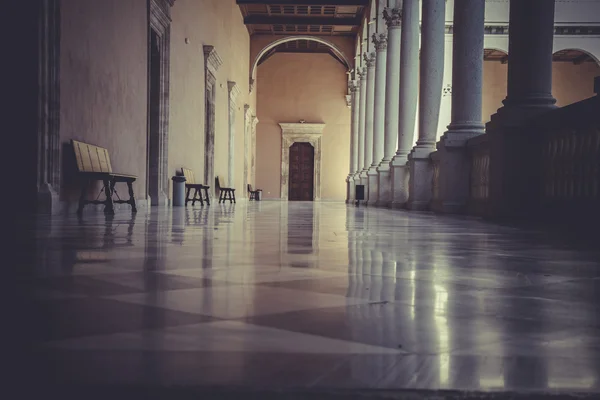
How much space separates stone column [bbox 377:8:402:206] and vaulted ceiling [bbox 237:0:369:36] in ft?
30.1

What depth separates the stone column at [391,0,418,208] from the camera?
13695 mm

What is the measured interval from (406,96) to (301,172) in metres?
20.7

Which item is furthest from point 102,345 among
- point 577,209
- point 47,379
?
point 577,209

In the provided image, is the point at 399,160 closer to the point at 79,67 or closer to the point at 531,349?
the point at 79,67

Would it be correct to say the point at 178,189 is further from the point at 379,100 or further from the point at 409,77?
the point at 379,100

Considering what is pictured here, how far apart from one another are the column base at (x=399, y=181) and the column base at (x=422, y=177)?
2.29 metres

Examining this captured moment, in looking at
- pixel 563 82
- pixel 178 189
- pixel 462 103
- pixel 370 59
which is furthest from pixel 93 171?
pixel 563 82

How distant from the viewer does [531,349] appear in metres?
1.04

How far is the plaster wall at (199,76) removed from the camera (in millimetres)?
14719

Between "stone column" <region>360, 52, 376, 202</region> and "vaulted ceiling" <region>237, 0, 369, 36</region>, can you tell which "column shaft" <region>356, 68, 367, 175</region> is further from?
"vaulted ceiling" <region>237, 0, 369, 36</region>

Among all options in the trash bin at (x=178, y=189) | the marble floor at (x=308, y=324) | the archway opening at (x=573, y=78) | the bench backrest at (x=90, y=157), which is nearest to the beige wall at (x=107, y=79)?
the bench backrest at (x=90, y=157)

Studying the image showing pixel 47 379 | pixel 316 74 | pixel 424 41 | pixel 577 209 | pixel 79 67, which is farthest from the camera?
pixel 316 74

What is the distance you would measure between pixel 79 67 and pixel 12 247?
6409mm

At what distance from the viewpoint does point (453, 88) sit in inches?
352
